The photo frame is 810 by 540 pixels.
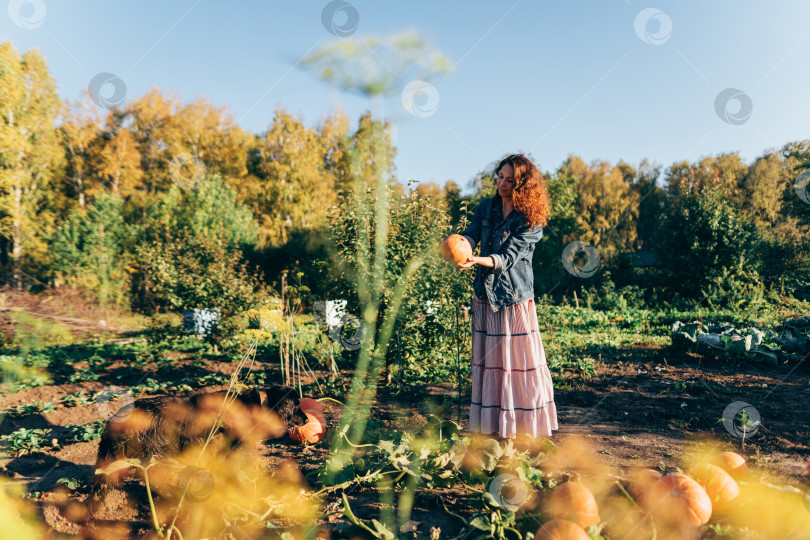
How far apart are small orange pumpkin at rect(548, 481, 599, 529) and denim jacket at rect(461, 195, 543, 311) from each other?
129 cm

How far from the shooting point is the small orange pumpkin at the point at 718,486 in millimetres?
2166

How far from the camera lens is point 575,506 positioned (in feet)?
6.54

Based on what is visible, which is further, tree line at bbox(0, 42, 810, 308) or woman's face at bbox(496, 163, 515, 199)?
tree line at bbox(0, 42, 810, 308)

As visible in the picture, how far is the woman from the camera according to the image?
3072mm

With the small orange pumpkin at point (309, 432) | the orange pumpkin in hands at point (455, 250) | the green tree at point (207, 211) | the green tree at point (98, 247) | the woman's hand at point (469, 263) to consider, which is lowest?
the small orange pumpkin at point (309, 432)

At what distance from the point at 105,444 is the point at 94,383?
13.4 ft

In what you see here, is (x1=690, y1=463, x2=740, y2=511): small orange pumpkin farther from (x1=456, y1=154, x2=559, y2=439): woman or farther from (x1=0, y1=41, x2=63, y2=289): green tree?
(x1=0, y1=41, x2=63, y2=289): green tree

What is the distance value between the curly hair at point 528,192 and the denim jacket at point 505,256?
0.07m

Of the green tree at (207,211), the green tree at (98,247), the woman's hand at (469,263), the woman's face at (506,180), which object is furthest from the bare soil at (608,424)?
the green tree at (207,211)

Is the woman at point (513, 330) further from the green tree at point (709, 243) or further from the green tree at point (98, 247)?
the green tree at point (98, 247)

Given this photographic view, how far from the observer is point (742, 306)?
11.9 meters

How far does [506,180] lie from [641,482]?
1930 mm

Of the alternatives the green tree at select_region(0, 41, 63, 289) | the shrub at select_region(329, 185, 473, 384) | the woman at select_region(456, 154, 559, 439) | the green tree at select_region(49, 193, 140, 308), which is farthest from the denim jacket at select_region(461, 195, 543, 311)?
the green tree at select_region(0, 41, 63, 289)

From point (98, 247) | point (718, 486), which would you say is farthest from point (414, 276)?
point (98, 247)
